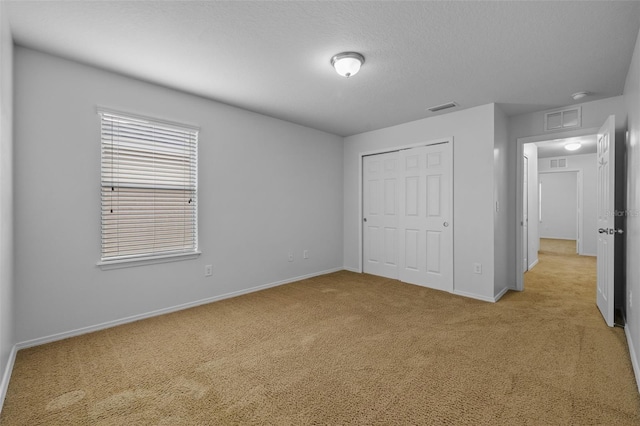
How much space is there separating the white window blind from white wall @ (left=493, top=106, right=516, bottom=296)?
3775 millimetres

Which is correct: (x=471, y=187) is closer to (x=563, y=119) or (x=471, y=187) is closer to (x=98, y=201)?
(x=563, y=119)

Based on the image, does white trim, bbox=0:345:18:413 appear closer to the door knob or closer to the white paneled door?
the white paneled door

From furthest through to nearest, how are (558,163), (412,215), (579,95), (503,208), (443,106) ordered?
1. (558,163)
2. (412,215)
3. (503,208)
4. (443,106)
5. (579,95)

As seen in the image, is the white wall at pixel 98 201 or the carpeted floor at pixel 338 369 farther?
the white wall at pixel 98 201

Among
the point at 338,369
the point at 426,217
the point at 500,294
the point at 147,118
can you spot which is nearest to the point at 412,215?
the point at 426,217

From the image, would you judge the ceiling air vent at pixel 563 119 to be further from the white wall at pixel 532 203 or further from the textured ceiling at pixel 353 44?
the white wall at pixel 532 203

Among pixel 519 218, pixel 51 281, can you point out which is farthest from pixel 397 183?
pixel 51 281

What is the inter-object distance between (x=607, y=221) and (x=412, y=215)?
7.21 ft

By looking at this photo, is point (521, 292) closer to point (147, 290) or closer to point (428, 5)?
point (428, 5)

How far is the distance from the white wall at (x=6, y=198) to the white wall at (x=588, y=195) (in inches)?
394

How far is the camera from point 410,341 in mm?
2676

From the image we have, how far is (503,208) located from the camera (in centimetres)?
414

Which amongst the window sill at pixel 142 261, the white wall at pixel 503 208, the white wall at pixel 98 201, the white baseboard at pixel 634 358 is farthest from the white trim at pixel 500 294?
the window sill at pixel 142 261

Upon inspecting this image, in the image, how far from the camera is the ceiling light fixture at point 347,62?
256cm
